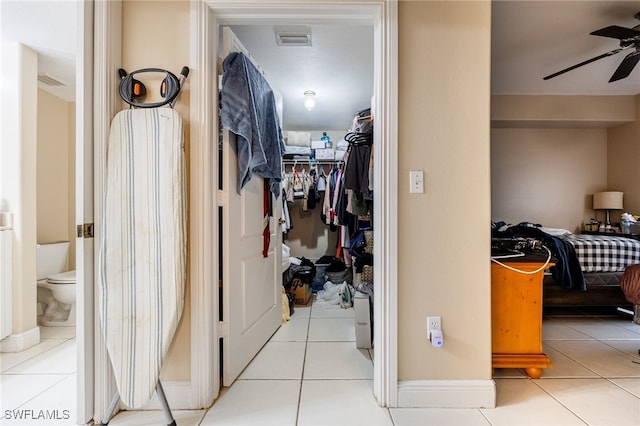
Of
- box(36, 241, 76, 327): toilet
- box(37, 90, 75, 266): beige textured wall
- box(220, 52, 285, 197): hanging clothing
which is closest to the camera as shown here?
box(220, 52, 285, 197): hanging clothing

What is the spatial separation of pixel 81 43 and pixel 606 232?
5.57 meters

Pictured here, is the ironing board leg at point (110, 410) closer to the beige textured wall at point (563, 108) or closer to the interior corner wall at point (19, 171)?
the interior corner wall at point (19, 171)

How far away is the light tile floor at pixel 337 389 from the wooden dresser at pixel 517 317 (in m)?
0.14

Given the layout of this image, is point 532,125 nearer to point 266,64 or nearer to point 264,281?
point 266,64

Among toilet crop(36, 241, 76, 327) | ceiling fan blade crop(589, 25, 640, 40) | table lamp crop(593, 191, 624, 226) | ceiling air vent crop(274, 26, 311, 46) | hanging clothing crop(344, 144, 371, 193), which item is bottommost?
toilet crop(36, 241, 76, 327)

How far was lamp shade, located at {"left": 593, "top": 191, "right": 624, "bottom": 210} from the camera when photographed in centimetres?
379

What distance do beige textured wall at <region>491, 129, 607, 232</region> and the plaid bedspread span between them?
137cm

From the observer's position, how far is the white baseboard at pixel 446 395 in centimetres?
144

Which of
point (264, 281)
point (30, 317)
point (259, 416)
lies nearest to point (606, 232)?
point (264, 281)

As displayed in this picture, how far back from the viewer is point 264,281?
7.00 ft

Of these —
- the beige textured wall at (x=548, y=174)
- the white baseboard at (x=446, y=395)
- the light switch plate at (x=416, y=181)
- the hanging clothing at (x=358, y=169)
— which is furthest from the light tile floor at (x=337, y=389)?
the beige textured wall at (x=548, y=174)

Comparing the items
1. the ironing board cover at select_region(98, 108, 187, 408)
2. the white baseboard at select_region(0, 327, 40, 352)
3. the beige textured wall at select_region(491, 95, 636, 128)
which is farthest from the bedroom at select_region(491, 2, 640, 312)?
the white baseboard at select_region(0, 327, 40, 352)

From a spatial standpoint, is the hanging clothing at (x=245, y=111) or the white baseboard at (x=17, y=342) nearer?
the hanging clothing at (x=245, y=111)

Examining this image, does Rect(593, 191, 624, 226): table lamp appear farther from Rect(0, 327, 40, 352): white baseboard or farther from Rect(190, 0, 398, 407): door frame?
Rect(0, 327, 40, 352): white baseboard
